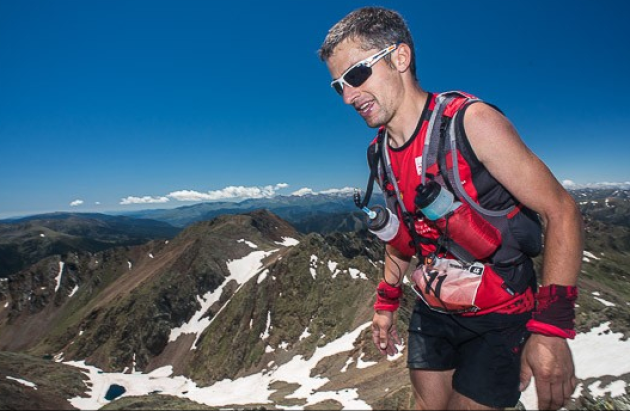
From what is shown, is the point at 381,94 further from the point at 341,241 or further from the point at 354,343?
the point at 341,241

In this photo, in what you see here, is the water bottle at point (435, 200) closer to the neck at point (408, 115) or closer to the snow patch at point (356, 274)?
the neck at point (408, 115)

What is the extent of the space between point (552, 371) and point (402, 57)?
3.43m

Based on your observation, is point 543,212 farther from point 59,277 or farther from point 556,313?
point 59,277

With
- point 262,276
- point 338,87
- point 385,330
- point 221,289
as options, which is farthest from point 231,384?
point 338,87

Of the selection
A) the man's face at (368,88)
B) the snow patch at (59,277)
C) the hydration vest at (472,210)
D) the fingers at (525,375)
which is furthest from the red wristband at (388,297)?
the snow patch at (59,277)

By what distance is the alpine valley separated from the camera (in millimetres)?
41031

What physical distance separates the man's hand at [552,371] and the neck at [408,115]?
2320mm

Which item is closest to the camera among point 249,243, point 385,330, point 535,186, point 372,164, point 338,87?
point 535,186

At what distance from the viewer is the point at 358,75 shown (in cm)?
407

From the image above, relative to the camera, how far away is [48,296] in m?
165

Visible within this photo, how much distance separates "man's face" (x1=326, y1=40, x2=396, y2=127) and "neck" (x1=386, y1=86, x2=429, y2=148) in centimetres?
12

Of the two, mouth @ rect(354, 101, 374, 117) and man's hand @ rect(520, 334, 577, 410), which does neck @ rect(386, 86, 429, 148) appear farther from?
man's hand @ rect(520, 334, 577, 410)

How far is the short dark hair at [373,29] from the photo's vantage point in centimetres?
394

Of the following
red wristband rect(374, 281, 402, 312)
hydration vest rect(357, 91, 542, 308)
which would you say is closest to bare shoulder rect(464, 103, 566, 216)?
hydration vest rect(357, 91, 542, 308)
